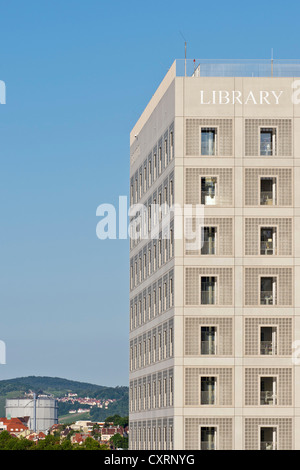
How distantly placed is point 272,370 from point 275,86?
28.4 m

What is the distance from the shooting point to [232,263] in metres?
110

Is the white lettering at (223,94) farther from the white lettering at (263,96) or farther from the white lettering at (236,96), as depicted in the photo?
the white lettering at (263,96)

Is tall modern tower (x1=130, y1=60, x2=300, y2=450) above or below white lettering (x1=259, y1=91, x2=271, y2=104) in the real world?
below

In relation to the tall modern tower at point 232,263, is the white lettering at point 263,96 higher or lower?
higher

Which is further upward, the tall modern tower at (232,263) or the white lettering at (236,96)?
the white lettering at (236,96)

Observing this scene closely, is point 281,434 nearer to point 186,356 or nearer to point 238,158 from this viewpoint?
point 186,356

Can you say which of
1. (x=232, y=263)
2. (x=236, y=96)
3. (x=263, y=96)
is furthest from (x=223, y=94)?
(x=232, y=263)

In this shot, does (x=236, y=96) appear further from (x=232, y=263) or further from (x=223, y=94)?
(x=232, y=263)

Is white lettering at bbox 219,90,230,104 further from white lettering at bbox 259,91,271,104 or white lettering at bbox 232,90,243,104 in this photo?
white lettering at bbox 259,91,271,104

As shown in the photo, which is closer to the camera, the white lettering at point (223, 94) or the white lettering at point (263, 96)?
the white lettering at point (263, 96)

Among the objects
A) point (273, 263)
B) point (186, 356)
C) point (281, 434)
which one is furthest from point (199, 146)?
point (281, 434)

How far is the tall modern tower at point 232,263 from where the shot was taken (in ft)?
355

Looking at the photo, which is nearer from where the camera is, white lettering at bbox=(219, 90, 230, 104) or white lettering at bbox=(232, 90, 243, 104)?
white lettering at bbox=(232, 90, 243, 104)

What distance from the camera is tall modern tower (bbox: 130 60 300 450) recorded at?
10806 centimetres
